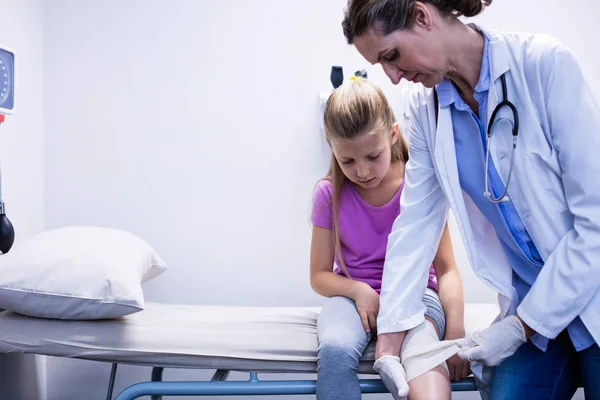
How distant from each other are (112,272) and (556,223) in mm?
933

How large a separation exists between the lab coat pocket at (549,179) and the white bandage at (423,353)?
0.34 m

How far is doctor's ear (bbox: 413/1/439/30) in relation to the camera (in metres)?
1.13

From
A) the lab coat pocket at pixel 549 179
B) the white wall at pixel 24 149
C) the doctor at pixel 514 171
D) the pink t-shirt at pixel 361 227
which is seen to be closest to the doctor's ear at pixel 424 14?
the doctor at pixel 514 171

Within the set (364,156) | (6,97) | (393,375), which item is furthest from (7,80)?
(393,375)

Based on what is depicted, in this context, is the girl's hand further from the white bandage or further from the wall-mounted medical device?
the wall-mounted medical device

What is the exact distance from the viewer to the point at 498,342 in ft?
3.87

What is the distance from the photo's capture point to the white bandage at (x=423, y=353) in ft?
4.05

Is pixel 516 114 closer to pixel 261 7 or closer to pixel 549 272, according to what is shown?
pixel 549 272

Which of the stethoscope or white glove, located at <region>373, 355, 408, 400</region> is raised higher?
the stethoscope

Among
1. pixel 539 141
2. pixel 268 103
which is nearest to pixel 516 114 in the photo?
pixel 539 141

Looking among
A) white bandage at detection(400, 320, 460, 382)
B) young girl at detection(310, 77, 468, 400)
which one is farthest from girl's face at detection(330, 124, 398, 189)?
white bandage at detection(400, 320, 460, 382)

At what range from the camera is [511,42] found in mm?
1171

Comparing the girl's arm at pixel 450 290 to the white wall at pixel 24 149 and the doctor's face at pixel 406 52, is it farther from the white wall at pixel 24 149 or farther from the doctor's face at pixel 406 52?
the white wall at pixel 24 149

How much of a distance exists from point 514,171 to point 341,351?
1.59ft
